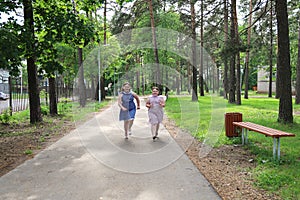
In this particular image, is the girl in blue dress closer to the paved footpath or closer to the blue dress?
the blue dress

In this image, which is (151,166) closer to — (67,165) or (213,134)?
(67,165)

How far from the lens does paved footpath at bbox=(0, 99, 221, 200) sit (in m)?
4.48

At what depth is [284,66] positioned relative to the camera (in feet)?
33.3

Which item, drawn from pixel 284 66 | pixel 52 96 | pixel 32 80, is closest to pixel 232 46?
pixel 284 66

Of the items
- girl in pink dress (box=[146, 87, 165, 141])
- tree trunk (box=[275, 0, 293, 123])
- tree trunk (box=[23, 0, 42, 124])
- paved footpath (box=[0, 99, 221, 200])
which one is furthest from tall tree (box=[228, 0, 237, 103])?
tree trunk (box=[23, 0, 42, 124])

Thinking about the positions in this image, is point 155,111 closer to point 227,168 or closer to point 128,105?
point 128,105

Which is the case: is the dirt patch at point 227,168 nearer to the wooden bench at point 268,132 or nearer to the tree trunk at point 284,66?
the wooden bench at point 268,132

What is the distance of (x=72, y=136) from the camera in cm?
1008

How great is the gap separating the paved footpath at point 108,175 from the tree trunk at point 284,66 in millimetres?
4531

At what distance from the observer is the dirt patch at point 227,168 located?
4.50m

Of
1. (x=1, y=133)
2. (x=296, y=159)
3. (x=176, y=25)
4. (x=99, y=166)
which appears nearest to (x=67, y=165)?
(x=99, y=166)

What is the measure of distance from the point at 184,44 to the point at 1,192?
22951mm

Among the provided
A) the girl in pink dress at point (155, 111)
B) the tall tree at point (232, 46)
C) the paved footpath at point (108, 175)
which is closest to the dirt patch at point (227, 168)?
the paved footpath at point (108, 175)

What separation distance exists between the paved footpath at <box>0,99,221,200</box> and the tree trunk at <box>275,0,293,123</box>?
4531mm
